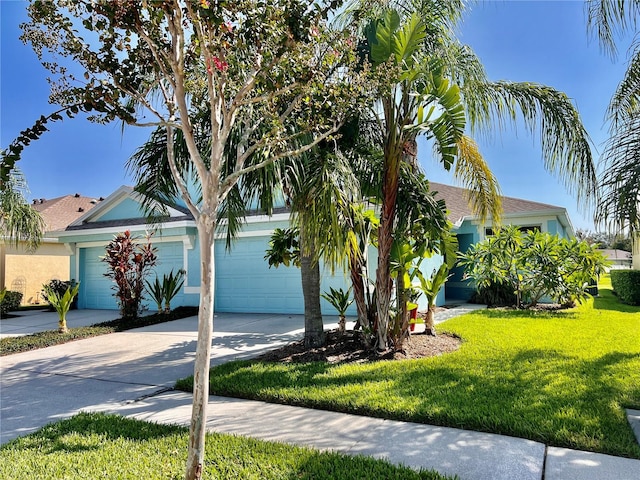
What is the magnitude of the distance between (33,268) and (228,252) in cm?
1253

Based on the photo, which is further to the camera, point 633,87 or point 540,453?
point 633,87

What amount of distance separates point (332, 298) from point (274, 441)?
201 inches

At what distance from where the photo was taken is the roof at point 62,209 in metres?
20.2

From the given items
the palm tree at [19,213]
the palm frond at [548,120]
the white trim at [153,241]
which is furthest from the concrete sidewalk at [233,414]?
the white trim at [153,241]

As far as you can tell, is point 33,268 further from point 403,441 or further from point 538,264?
point 403,441

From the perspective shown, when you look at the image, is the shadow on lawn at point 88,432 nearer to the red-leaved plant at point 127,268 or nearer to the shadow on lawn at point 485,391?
the shadow on lawn at point 485,391

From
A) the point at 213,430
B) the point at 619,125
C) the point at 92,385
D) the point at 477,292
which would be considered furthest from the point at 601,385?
the point at 477,292

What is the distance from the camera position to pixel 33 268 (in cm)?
1925

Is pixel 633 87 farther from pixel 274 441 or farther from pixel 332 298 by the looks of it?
pixel 274 441

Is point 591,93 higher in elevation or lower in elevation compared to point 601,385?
higher

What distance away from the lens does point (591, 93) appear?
7.57m

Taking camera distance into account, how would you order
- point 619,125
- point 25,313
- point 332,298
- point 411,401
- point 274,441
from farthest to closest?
point 25,313 → point 332,298 → point 619,125 → point 411,401 → point 274,441

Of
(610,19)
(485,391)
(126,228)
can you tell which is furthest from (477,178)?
(126,228)

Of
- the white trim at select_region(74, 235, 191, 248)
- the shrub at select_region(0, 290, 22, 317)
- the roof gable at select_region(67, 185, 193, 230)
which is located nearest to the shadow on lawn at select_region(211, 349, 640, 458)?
the white trim at select_region(74, 235, 191, 248)
